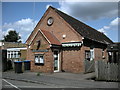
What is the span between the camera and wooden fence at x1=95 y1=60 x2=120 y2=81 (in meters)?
11.5

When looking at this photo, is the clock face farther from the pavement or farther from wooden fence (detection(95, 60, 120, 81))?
wooden fence (detection(95, 60, 120, 81))

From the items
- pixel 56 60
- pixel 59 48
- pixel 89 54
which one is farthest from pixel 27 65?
pixel 89 54

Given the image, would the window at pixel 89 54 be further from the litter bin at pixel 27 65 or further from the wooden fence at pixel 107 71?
the litter bin at pixel 27 65

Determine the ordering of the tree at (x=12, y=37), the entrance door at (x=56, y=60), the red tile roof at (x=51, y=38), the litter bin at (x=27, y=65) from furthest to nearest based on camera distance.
→ 1. the tree at (x=12, y=37)
2. the litter bin at (x=27, y=65)
3. the entrance door at (x=56, y=60)
4. the red tile roof at (x=51, y=38)

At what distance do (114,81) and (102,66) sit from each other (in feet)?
4.69

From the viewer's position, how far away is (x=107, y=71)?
11.8 m

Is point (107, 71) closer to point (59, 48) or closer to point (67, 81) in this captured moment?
point (67, 81)

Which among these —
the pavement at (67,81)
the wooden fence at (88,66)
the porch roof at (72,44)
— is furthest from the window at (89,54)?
the pavement at (67,81)

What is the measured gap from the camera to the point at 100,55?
22688mm

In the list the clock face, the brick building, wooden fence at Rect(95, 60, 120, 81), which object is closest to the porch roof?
the brick building

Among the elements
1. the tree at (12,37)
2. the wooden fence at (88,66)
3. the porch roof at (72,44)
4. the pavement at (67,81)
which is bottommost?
the pavement at (67,81)

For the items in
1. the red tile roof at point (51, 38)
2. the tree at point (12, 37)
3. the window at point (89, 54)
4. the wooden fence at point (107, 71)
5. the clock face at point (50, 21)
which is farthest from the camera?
the tree at point (12, 37)

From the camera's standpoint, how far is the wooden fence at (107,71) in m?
11.5

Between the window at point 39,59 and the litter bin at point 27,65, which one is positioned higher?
the window at point 39,59
